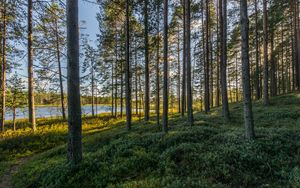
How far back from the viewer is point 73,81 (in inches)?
241

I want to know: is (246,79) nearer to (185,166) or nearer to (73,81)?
(185,166)

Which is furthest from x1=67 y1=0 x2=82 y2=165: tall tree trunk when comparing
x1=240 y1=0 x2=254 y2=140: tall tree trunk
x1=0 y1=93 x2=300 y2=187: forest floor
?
x1=240 y1=0 x2=254 y2=140: tall tree trunk

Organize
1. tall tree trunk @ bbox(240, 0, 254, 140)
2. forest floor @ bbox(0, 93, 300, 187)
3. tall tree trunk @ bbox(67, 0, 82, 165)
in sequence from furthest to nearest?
tall tree trunk @ bbox(240, 0, 254, 140)
tall tree trunk @ bbox(67, 0, 82, 165)
forest floor @ bbox(0, 93, 300, 187)

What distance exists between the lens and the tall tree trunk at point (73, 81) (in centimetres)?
604

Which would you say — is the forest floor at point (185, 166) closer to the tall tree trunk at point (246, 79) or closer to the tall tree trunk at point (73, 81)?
the tall tree trunk at point (246, 79)

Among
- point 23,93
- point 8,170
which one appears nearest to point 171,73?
point 23,93

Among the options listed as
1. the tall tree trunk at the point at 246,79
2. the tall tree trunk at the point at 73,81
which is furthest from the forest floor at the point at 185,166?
the tall tree trunk at the point at 73,81

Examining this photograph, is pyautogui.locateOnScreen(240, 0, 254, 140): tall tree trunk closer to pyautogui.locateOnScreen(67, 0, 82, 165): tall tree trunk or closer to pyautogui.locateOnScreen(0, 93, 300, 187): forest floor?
pyautogui.locateOnScreen(0, 93, 300, 187): forest floor

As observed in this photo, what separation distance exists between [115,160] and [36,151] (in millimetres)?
7217

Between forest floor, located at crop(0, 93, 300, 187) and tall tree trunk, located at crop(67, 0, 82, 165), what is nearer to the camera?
forest floor, located at crop(0, 93, 300, 187)

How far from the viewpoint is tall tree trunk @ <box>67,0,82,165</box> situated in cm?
604

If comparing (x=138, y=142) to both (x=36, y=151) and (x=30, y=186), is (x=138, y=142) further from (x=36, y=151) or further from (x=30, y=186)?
(x=36, y=151)

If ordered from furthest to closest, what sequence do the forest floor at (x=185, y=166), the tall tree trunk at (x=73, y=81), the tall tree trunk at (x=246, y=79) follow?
1. the tall tree trunk at (x=246, y=79)
2. the tall tree trunk at (x=73, y=81)
3. the forest floor at (x=185, y=166)

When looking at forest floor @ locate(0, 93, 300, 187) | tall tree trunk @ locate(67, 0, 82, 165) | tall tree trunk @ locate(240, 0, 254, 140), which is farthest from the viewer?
tall tree trunk @ locate(240, 0, 254, 140)
